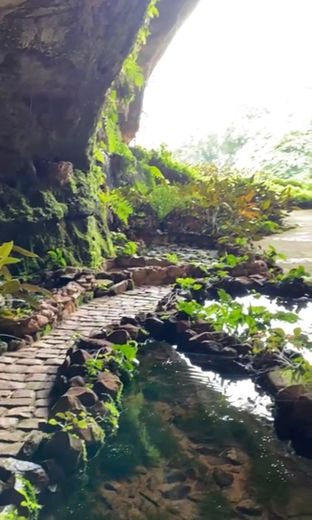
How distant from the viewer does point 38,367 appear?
4.02 m

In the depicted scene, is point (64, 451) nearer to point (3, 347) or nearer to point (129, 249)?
point (3, 347)

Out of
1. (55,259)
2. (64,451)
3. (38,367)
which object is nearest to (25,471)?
(64,451)

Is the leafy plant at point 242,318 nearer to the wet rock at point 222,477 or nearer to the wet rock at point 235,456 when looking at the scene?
the wet rock at point 235,456

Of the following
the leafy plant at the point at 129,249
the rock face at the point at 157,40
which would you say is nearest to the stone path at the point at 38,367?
the leafy plant at the point at 129,249

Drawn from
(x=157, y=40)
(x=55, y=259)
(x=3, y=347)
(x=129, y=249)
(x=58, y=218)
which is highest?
(x=157, y=40)

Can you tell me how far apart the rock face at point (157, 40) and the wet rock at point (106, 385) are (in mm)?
8299

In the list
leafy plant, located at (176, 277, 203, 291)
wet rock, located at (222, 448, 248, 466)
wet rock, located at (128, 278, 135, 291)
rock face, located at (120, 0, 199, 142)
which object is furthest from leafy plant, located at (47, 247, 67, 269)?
rock face, located at (120, 0, 199, 142)

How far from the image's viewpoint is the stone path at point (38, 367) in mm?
3070

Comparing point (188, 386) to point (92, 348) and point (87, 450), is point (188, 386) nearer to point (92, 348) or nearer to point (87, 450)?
point (92, 348)

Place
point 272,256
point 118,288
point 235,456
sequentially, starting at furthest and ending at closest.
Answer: point 272,256 → point 118,288 → point 235,456

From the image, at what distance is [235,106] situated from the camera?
23266 millimetres

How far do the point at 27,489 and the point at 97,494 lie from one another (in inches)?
12.8

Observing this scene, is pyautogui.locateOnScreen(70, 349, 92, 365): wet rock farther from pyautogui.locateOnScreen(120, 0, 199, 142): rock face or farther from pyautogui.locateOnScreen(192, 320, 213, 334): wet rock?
pyautogui.locateOnScreen(120, 0, 199, 142): rock face

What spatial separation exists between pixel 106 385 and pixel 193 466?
0.93 m
